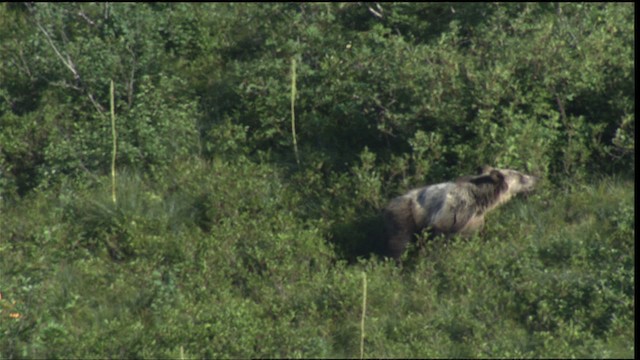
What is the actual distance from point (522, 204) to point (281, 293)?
2205 mm

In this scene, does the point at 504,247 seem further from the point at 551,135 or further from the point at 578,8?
the point at 578,8

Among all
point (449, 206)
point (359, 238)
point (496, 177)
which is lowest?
point (359, 238)

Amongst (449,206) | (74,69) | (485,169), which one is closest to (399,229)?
(449,206)

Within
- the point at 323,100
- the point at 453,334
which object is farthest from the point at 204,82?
the point at 453,334

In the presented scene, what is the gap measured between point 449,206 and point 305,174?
158 cm

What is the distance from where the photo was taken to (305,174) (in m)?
11.1

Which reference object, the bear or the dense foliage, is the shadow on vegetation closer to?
the dense foliage

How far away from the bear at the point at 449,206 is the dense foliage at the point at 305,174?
0.47ft

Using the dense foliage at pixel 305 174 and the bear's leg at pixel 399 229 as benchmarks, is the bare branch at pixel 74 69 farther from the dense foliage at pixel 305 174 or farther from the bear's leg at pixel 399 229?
the bear's leg at pixel 399 229

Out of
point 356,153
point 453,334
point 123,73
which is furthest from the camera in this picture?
point 123,73

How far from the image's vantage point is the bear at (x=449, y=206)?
9.98m

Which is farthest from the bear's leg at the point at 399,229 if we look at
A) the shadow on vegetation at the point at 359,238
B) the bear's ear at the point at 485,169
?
the bear's ear at the point at 485,169

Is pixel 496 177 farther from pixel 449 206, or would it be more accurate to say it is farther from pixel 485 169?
pixel 449 206

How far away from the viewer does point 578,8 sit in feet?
39.1
